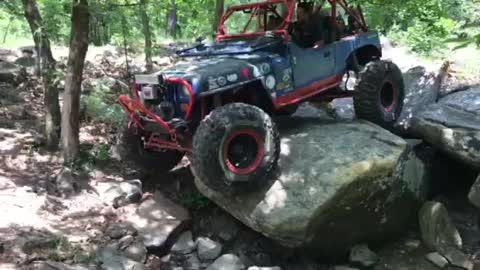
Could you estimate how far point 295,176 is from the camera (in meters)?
5.32

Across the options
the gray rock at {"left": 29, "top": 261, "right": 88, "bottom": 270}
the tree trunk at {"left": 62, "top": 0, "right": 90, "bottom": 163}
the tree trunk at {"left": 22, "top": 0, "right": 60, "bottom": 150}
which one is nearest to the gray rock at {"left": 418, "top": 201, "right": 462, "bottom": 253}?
the gray rock at {"left": 29, "top": 261, "right": 88, "bottom": 270}

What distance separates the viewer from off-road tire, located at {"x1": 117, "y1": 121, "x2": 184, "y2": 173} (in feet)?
20.1

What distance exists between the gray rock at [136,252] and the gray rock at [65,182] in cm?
131

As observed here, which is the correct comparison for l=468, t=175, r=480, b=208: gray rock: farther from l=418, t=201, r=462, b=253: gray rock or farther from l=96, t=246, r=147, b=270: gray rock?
l=96, t=246, r=147, b=270: gray rock

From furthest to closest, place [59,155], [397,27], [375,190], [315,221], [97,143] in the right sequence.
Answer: [397,27] < [97,143] < [59,155] < [375,190] < [315,221]

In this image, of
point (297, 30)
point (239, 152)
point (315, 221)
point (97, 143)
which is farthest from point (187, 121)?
point (97, 143)

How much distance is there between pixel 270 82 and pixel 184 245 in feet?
6.65

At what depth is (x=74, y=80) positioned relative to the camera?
6.50m

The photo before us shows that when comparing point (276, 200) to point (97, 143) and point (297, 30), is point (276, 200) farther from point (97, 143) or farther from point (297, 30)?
point (97, 143)

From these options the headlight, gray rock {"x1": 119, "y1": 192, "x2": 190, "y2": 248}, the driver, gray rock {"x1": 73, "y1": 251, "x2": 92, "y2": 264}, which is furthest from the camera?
the driver

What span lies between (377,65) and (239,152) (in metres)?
2.49

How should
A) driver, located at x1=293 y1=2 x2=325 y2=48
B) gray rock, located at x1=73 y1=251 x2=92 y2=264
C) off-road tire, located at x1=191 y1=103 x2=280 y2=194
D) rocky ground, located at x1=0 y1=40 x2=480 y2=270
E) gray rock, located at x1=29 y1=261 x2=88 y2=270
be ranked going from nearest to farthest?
1. gray rock, located at x1=29 y1=261 x2=88 y2=270
2. gray rock, located at x1=73 y1=251 x2=92 y2=264
3. off-road tire, located at x1=191 y1=103 x2=280 y2=194
4. rocky ground, located at x1=0 y1=40 x2=480 y2=270
5. driver, located at x1=293 y1=2 x2=325 y2=48

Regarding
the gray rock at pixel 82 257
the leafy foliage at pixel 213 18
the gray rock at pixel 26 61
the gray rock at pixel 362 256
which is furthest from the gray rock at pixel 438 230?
the gray rock at pixel 26 61

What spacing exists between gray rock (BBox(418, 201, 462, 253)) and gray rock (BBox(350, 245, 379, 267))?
0.70m
